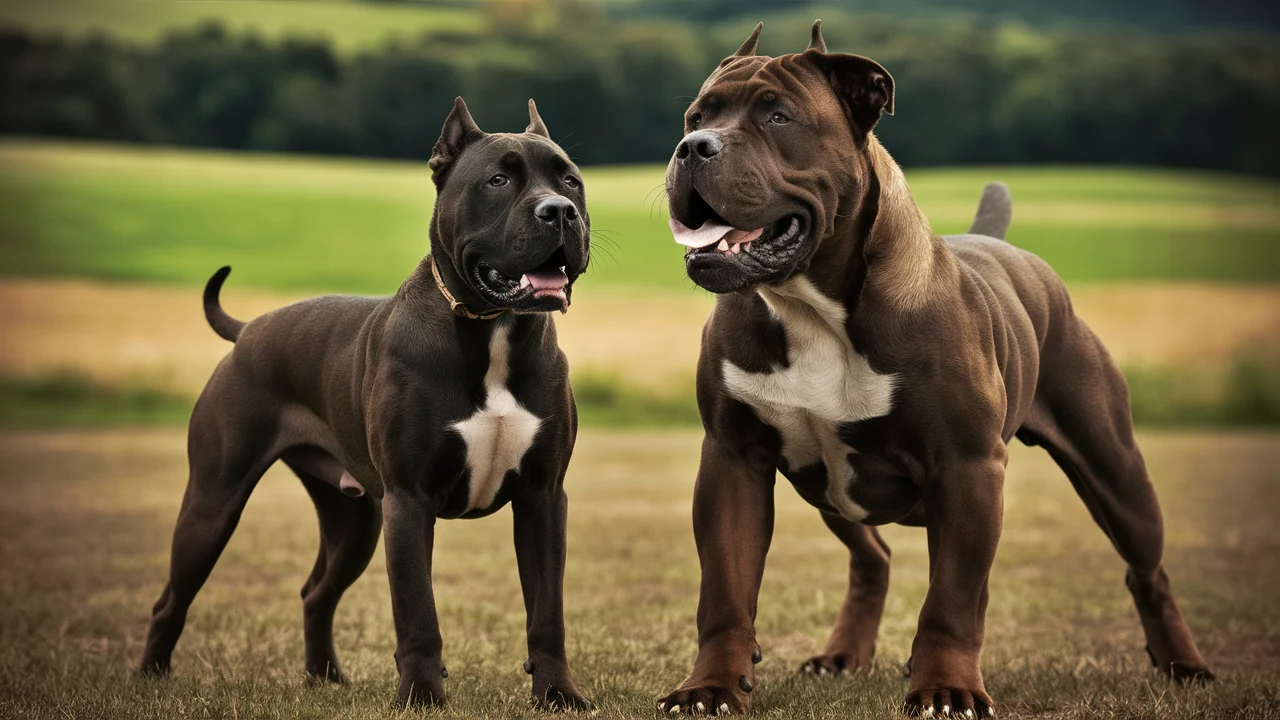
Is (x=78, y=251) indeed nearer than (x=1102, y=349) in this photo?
No

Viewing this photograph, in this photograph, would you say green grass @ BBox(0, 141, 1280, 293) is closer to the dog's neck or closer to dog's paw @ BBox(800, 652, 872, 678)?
dog's paw @ BBox(800, 652, 872, 678)

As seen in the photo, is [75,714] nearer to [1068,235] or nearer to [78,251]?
[78,251]

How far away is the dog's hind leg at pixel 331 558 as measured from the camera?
6383mm

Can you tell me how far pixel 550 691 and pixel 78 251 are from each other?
3271cm

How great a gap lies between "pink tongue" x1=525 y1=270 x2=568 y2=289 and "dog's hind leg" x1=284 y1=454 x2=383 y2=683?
171 cm

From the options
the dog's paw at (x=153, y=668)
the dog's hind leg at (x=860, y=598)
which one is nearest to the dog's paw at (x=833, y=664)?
the dog's hind leg at (x=860, y=598)

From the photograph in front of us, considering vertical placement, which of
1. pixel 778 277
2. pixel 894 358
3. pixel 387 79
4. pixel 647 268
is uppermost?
pixel 778 277

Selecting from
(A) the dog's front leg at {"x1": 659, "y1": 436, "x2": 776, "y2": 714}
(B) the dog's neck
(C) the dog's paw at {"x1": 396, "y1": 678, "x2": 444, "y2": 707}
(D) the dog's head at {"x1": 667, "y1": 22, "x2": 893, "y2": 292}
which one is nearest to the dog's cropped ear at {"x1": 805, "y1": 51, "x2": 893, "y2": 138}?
(D) the dog's head at {"x1": 667, "y1": 22, "x2": 893, "y2": 292}

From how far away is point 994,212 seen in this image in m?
7.00

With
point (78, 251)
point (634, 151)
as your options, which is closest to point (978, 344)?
point (78, 251)

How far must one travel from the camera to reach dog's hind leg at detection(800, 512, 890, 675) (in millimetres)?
6602

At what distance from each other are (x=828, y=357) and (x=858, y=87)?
36.4 inches

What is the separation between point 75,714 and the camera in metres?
5.28

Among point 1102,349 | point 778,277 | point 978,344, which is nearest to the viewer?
point 778,277
